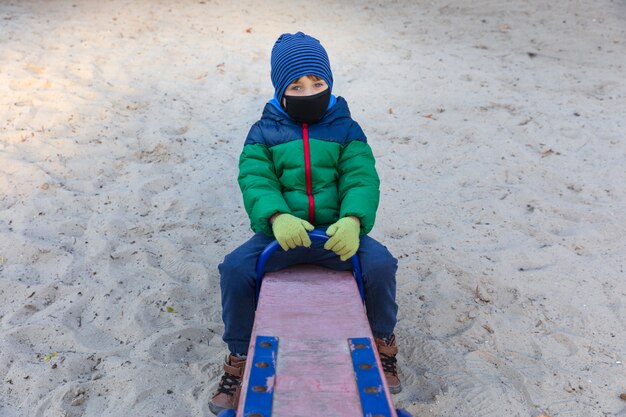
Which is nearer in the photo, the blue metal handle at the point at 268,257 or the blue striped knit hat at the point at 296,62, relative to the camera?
the blue metal handle at the point at 268,257

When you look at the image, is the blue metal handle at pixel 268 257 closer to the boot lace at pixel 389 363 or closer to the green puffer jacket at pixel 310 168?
the green puffer jacket at pixel 310 168

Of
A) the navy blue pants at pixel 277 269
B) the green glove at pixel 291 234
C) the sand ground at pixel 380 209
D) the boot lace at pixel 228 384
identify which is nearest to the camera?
the green glove at pixel 291 234

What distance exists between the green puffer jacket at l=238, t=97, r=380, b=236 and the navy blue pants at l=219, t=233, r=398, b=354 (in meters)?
0.09

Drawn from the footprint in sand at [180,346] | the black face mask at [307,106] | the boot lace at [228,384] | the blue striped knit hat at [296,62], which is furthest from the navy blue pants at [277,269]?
the blue striped knit hat at [296,62]

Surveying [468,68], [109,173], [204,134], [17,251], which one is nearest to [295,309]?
[17,251]

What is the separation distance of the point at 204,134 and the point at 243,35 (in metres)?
2.05

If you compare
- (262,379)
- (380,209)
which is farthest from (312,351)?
(380,209)

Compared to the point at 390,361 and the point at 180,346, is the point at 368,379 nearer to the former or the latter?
the point at 390,361

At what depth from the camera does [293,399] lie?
1.39 metres

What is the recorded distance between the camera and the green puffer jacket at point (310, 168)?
204 cm

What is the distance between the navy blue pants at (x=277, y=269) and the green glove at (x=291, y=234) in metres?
0.10

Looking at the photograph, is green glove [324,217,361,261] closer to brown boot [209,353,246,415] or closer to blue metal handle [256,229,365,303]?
blue metal handle [256,229,365,303]

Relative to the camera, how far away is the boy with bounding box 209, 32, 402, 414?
6.40 feet

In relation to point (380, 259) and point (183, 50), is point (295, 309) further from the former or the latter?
point (183, 50)
